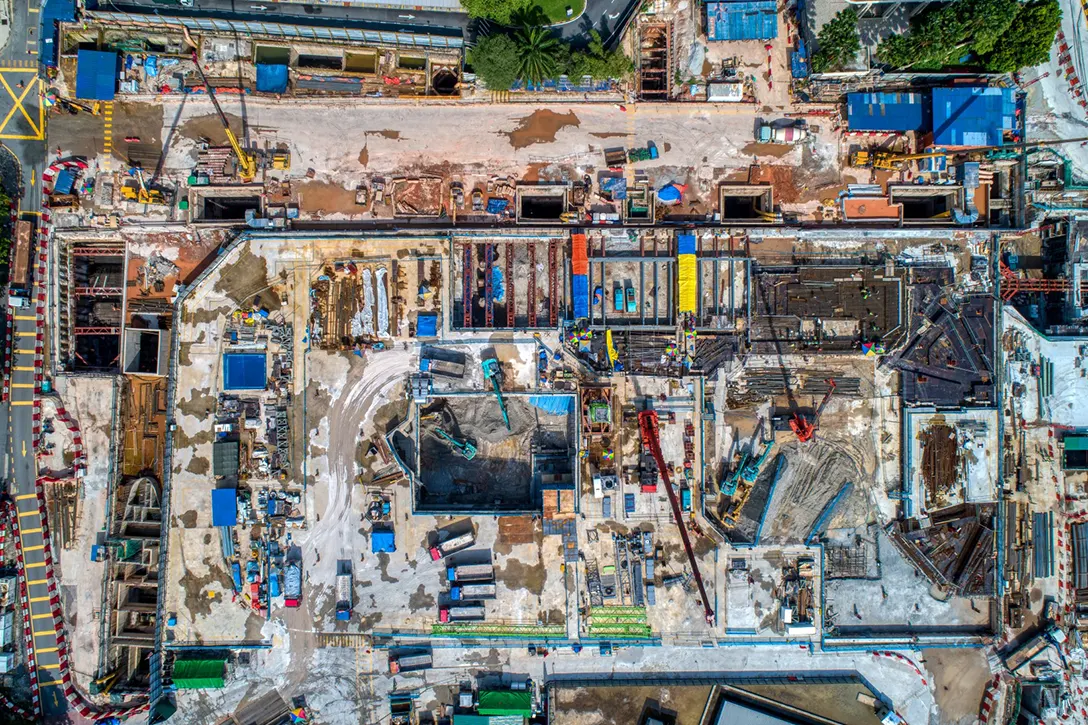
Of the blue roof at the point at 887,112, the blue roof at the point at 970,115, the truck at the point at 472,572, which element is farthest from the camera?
the truck at the point at 472,572

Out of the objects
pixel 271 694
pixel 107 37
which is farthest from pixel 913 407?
pixel 107 37

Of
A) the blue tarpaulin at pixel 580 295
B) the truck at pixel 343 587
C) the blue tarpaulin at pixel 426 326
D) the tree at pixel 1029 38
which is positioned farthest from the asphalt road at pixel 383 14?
the truck at pixel 343 587

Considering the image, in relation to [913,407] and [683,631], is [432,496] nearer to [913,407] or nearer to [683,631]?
[683,631]

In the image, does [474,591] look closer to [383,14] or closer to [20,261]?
[20,261]

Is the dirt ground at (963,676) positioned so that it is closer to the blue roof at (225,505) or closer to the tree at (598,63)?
the tree at (598,63)

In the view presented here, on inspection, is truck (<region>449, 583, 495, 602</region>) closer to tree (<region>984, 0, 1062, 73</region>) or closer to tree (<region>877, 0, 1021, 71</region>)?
tree (<region>877, 0, 1021, 71</region>)

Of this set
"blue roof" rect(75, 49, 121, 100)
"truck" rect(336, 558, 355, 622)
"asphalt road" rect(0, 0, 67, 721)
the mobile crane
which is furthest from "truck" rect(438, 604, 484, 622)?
"blue roof" rect(75, 49, 121, 100)

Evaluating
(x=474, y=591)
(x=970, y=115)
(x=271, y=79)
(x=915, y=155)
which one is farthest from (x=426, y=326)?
(x=970, y=115)
